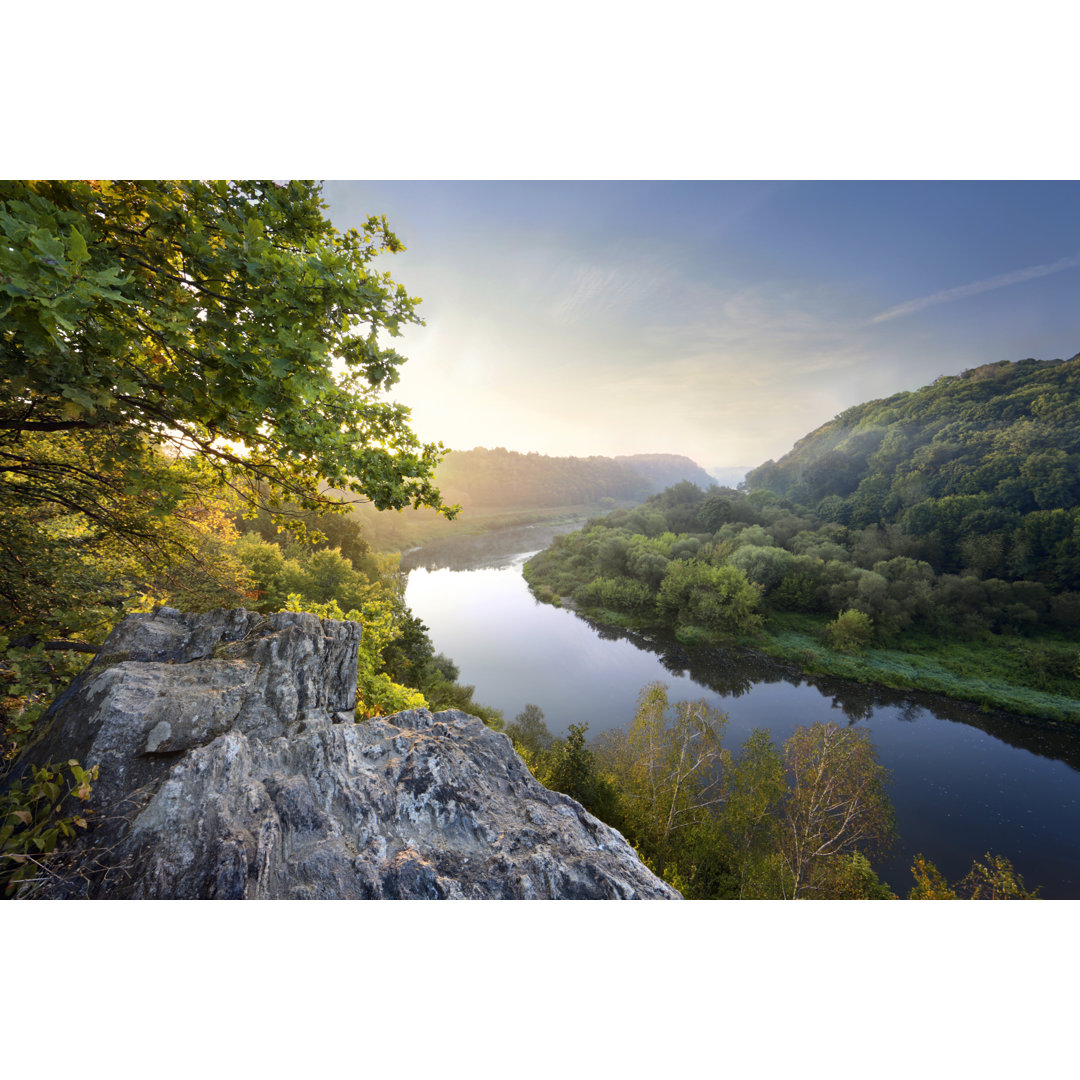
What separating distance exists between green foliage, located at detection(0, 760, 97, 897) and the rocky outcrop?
0.11 m

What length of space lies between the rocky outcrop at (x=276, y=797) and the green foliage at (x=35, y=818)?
0.35 feet

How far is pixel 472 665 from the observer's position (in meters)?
23.0

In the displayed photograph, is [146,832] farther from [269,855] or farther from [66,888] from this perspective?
[269,855]

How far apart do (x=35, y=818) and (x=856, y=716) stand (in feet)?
79.3

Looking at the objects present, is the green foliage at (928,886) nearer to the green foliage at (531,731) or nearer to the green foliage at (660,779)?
the green foliage at (660,779)

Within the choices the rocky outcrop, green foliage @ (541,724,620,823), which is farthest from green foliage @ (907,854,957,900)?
the rocky outcrop

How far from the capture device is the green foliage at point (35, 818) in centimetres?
216

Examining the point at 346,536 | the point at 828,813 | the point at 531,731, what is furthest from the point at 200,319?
the point at 346,536

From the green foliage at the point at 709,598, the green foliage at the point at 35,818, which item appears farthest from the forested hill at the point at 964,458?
the green foliage at the point at 35,818

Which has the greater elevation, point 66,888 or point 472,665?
point 66,888

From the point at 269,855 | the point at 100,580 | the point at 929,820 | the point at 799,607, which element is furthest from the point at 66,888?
the point at 799,607

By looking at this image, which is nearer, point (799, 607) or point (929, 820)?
point (929, 820)

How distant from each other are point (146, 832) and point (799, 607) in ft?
102

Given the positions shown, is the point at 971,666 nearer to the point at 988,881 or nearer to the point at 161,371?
the point at 988,881
